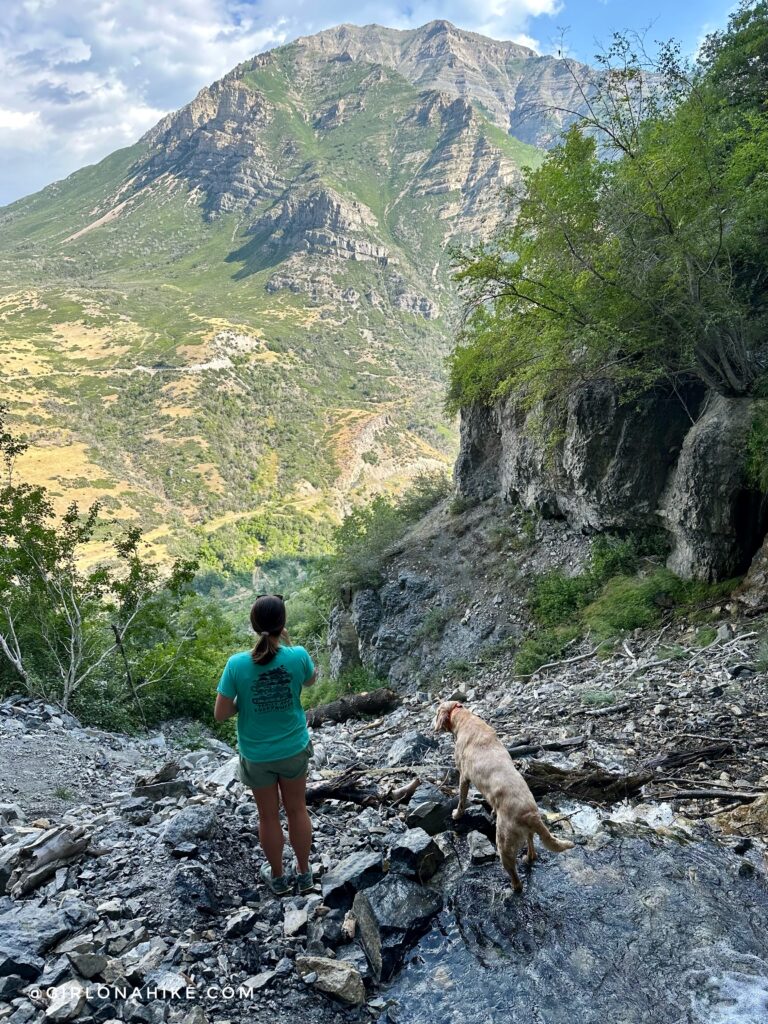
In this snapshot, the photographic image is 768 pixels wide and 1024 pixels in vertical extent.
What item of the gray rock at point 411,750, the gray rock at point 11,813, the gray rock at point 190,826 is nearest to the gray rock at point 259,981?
the gray rock at point 190,826

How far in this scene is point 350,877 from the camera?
4.07 metres

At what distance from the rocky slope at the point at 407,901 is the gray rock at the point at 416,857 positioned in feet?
0.04

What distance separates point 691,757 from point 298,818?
13.2 feet

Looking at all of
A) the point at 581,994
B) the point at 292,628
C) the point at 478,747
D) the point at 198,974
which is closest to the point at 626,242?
the point at 478,747

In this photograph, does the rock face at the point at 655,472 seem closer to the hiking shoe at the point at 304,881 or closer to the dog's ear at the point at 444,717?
the dog's ear at the point at 444,717

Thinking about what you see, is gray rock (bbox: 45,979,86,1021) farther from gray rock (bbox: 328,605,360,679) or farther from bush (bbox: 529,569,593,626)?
gray rock (bbox: 328,605,360,679)

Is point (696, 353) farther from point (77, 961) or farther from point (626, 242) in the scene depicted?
point (77, 961)

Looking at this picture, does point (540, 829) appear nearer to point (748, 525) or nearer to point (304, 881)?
point (304, 881)

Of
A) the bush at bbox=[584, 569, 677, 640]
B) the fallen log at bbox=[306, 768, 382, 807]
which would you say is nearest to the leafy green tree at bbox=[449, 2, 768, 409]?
the bush at bbox=[584, 569, 677, 640]

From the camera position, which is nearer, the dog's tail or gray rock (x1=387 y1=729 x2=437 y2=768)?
the dog's tail

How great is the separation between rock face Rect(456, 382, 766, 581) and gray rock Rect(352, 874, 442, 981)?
829cm

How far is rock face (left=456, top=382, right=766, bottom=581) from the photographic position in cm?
975

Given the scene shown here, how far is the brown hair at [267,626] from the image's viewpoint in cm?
383

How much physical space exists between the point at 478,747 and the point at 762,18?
21.2m
